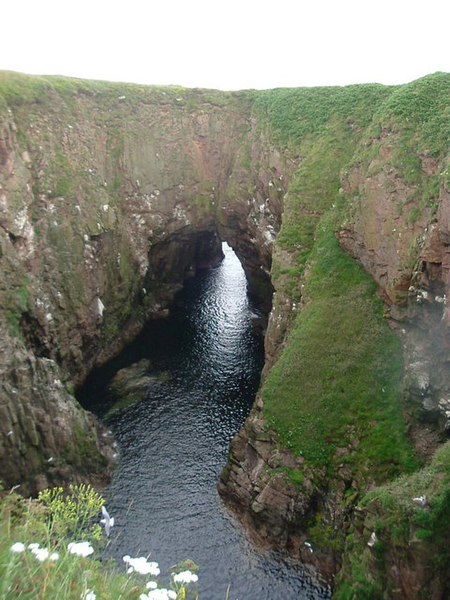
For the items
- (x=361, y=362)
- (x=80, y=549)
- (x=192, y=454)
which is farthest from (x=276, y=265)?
(x=80, y=549)

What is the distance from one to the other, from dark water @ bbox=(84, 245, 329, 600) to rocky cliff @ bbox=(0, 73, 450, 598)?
2.28 m

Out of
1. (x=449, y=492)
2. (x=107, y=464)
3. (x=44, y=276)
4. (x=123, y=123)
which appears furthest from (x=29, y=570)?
(x=123, y=123)

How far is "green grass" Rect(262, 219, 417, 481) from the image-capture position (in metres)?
34.8

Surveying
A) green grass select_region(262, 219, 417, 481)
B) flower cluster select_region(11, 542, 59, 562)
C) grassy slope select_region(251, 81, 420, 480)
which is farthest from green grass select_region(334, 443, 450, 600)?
flower cluster select_region(11, 542, 59, 562)

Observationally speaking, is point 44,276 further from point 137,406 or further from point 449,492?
point 449,492

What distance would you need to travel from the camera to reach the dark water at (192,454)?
33719 mm

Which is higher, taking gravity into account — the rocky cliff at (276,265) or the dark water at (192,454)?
the rocky cliff at (276,265)

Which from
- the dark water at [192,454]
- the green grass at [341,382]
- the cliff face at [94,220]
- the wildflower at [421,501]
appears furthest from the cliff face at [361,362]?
the cliff face at [94,220]

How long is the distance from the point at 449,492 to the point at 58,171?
46337 millimetres

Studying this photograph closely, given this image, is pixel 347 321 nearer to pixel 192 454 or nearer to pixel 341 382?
pixel 341 382

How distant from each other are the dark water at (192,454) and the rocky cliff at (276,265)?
228 cm

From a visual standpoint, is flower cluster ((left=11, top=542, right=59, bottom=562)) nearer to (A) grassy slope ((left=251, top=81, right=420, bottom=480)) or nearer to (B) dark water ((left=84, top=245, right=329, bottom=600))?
(B) dark water ((left=84, top=245, right=329, bottom=600))

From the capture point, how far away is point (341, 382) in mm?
37969

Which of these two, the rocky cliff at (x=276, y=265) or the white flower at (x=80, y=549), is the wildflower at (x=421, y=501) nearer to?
the rocky cliff at (x=276, y=265)
